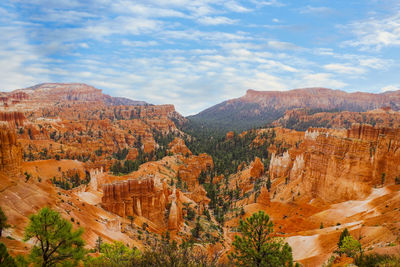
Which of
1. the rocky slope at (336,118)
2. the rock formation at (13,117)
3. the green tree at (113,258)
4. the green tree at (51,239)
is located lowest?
the green tree at (113,258)

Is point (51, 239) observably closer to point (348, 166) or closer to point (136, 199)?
point (136, 199)

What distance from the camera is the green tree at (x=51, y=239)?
1227cm

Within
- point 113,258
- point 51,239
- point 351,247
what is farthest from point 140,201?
point 351,247

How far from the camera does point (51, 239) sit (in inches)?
493

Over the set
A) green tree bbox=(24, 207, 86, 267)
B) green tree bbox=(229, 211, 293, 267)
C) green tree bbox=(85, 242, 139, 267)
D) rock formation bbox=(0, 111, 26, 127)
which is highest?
rock formation bbox=(0, 111, 26, 127)

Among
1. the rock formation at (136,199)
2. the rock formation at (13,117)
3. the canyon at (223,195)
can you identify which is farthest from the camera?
the rock formation at (13,117)

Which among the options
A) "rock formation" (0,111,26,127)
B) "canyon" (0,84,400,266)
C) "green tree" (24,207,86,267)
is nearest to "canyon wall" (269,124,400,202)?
"canyon" (0,84,400,266)

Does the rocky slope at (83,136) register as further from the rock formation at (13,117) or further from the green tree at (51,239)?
the green tree at (51,239)

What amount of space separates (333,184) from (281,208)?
33.2ft

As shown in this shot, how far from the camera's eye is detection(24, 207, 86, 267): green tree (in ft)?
40.3

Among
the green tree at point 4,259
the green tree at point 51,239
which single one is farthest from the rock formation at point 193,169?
the green tree at point 4,259

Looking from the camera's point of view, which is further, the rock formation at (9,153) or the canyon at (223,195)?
the rock formation at (9,153)

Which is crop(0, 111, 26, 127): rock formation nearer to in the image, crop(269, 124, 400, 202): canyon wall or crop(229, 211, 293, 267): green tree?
crop(269, 124, 400, 202): canyon wall

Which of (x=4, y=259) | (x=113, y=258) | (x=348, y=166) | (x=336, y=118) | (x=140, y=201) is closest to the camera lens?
(x=4, y=259)
